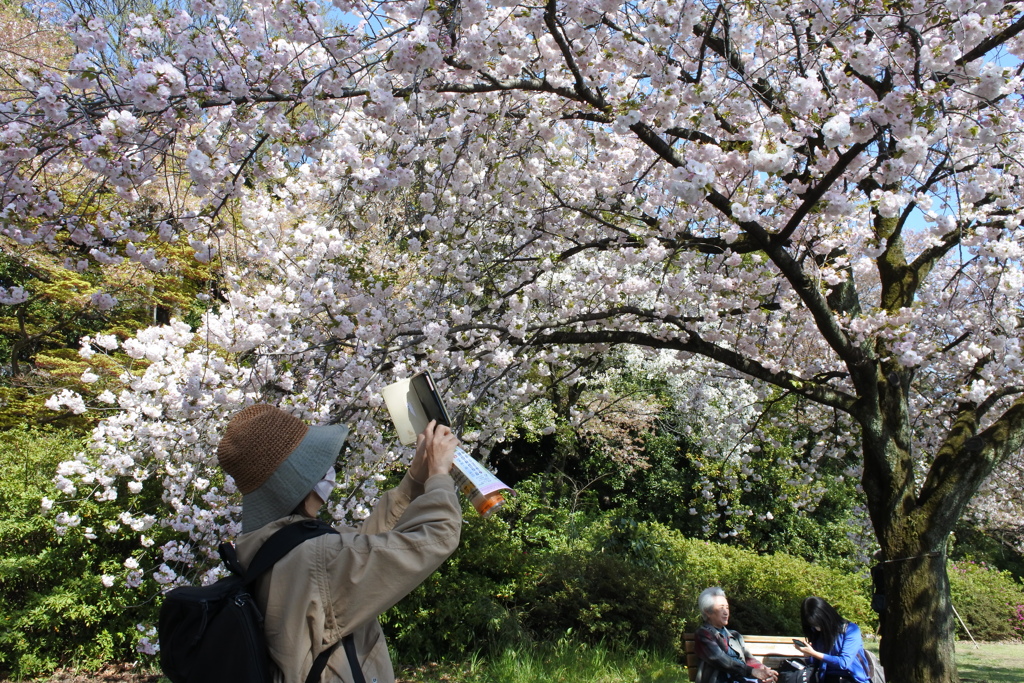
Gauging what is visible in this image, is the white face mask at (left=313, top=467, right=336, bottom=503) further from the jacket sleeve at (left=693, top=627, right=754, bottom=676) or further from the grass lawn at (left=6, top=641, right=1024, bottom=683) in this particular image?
the grass lawn at (left=6, top=641, right=1024, bottom=683)

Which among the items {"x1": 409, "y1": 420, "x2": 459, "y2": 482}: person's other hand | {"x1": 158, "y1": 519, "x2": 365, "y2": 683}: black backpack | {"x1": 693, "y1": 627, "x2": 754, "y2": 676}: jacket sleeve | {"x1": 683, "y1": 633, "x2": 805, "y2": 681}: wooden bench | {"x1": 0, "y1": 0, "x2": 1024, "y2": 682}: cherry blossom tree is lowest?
{"x1": 683, "y1": 633, "x2": 805, "y2": 681}: wooden bench

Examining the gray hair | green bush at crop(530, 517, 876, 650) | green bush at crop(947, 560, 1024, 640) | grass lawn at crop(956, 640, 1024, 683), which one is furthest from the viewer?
green bush at crop(947, 560, 1024, 640)

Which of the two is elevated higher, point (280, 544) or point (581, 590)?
point (280, 544)

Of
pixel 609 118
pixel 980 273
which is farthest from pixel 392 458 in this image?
pixel 980 273

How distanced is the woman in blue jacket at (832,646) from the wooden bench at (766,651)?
1.50 feet

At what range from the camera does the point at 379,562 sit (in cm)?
147

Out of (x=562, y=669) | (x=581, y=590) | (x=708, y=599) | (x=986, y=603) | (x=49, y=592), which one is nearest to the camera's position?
(x=708, y=599)

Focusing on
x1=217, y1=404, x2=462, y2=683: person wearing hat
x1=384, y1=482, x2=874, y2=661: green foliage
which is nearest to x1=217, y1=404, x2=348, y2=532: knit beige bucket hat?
x1=217, y1=404, x2=462, y2=683: person wearing hat

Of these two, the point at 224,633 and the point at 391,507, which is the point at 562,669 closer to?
the point at 391,507

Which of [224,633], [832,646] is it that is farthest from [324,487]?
[832,646]

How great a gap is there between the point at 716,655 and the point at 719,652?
0.02 meters

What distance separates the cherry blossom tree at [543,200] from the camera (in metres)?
3.07

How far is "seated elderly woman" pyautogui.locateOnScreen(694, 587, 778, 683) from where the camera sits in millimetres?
3654

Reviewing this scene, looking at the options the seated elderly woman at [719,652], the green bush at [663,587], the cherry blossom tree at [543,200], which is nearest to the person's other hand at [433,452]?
the cherry blossom tree at [543,200]
